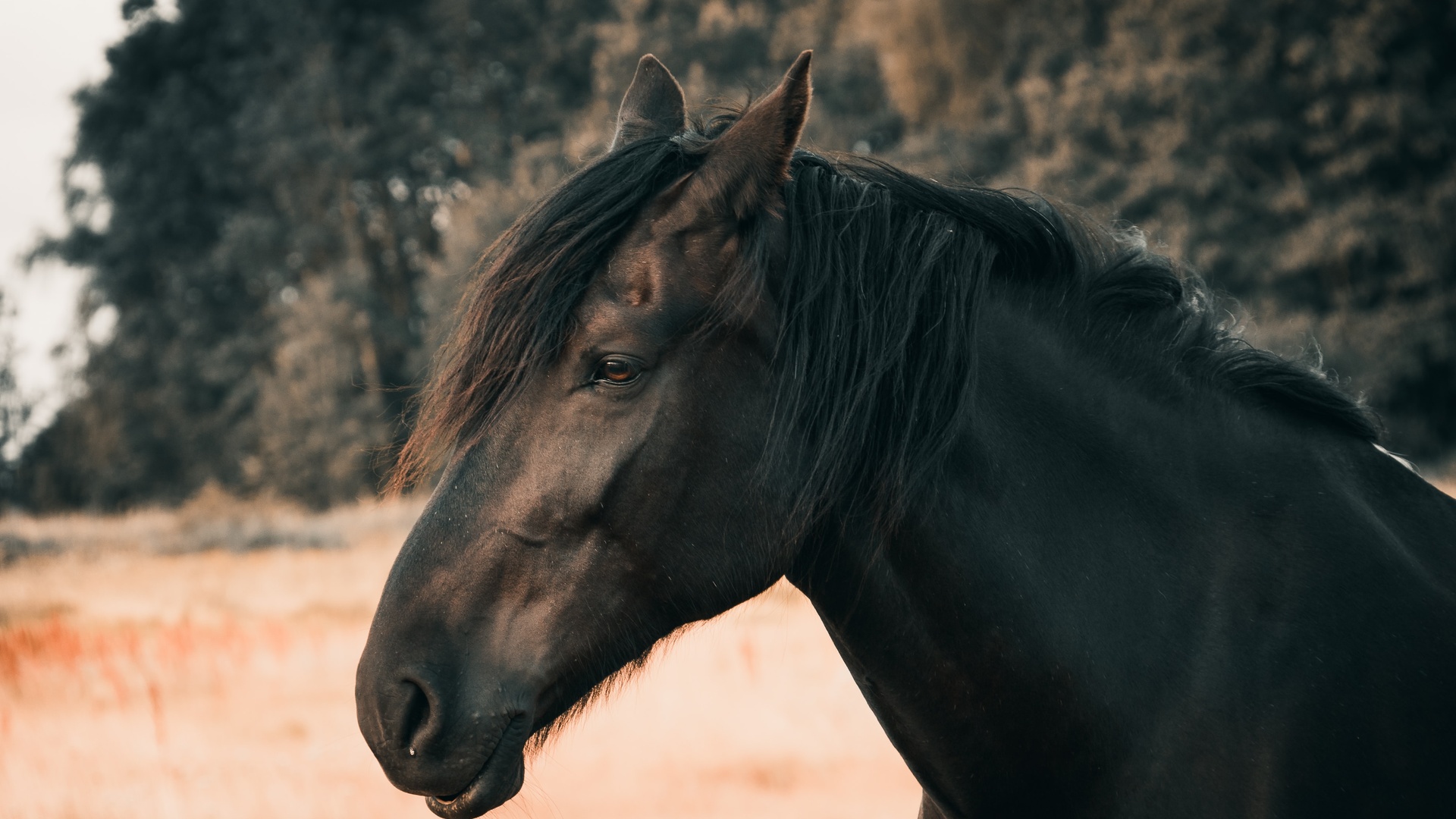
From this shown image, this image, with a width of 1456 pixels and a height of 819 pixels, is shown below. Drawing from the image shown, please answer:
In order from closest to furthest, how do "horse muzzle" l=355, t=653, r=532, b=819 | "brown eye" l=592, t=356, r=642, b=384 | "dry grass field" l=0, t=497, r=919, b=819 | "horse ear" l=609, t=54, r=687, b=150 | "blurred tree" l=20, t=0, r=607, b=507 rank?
"horse muzzle" l=355, t=653, r=532, b=819
"brown eye" l=592, t=356, r=642, b=384
"horse ear" l=609, t=54, r=687, b=150
"dry grass field" l=0, t=497, r=919, b=819
"blurred tree" l=20, t=0, r=607, b=507

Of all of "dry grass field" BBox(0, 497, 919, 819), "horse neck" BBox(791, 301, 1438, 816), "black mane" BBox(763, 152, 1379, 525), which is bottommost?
"dry grass field" BBox(0, 497, 919, 819)

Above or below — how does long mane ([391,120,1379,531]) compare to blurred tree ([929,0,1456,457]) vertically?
below

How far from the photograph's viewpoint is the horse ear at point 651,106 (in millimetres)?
2258

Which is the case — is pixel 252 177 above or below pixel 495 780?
above

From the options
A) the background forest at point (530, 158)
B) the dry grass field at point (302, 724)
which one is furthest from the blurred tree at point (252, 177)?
the dry grass field at point (302, 724)

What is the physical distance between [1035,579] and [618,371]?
0.86 meters

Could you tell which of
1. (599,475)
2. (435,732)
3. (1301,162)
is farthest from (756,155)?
(1301,162)

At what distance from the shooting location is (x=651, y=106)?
2.35 metres

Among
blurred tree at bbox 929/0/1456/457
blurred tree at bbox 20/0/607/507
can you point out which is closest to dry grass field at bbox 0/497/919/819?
blurred tree at bbox 929/0/1456/457

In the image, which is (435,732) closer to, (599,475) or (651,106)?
(599,475)

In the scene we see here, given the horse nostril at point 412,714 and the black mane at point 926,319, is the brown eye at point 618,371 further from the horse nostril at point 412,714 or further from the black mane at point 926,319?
the horse nostril at point 412,714

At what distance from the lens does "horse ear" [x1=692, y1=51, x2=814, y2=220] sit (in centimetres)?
172

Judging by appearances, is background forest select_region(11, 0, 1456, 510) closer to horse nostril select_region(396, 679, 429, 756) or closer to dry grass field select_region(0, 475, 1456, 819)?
dry grass field select_region(0, 475, 1456, 819)

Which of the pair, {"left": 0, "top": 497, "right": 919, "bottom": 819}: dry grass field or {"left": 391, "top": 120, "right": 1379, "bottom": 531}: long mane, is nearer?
{"left": 391, "top": 120, "right": 1379, "bottom": 531}: long mane
